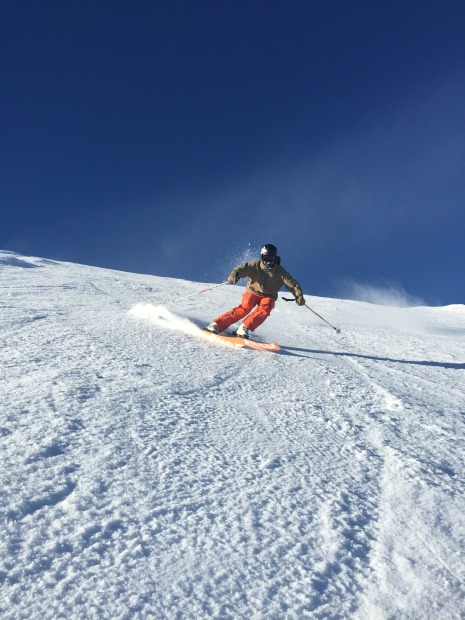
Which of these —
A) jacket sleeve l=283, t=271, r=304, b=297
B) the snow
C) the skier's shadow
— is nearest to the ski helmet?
jacket sleeve l=283, t=271, r=304, b=297

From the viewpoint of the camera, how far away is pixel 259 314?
6848mm

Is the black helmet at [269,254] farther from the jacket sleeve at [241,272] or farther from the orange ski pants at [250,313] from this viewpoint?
the orange ski pants at [250,313]

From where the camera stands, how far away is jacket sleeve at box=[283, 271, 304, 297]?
7.30 meters

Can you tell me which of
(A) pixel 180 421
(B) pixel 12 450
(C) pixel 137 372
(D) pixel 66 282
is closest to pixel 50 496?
(B) pixel 12 450

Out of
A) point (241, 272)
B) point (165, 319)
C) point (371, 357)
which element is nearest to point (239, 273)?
point (241, 272)

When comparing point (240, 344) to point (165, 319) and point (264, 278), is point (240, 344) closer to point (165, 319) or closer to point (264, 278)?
point (165, 319)

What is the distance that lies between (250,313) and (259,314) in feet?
0.77

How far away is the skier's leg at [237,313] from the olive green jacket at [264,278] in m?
0.13

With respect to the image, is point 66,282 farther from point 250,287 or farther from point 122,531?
point 122,531

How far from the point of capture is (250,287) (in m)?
7.25

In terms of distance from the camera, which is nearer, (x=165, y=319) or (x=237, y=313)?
(x=165, y=319)

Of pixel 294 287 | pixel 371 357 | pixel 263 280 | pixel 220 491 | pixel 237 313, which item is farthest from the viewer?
pixel 294 287

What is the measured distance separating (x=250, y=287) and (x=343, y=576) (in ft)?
19.0

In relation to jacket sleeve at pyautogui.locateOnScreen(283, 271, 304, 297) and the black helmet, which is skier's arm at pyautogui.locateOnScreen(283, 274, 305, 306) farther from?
the black helmet
